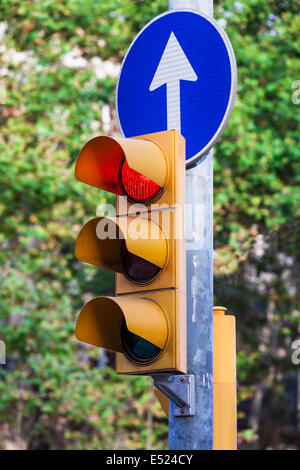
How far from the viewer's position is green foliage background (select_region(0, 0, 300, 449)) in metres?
12.6

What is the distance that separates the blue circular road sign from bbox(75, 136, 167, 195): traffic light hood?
0.36m

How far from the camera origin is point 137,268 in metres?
3.42

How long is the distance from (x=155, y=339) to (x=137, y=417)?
10233 millimetres

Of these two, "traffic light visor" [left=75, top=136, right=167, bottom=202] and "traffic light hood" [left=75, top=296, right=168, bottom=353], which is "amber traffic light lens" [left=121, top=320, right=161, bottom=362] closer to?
"traffic light hood" [left=75, top=296, right=168, bottom=353]

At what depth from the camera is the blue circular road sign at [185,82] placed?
12.5 ft

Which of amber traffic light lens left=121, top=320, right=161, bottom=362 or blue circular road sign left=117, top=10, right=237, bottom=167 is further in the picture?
blue circular road sign left=117, top=10, right=237, bottom=167

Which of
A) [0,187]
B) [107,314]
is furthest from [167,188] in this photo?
[0,187]

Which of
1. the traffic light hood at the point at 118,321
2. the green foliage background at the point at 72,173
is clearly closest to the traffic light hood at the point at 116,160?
the traffic light hood at the point at 118,321

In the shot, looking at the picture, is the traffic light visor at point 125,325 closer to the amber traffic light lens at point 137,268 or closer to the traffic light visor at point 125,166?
the amber traffic light lens at point 137,268

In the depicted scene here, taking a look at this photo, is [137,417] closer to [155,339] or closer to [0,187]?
[0,187]

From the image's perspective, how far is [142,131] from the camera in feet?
13.3

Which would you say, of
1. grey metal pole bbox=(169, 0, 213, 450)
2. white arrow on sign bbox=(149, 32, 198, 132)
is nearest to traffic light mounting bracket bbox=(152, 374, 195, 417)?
grey metal pole bbox=(169, 0, 213, 450)

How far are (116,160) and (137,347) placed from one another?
86cm

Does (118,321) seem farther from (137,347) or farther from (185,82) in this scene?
(185,82)
